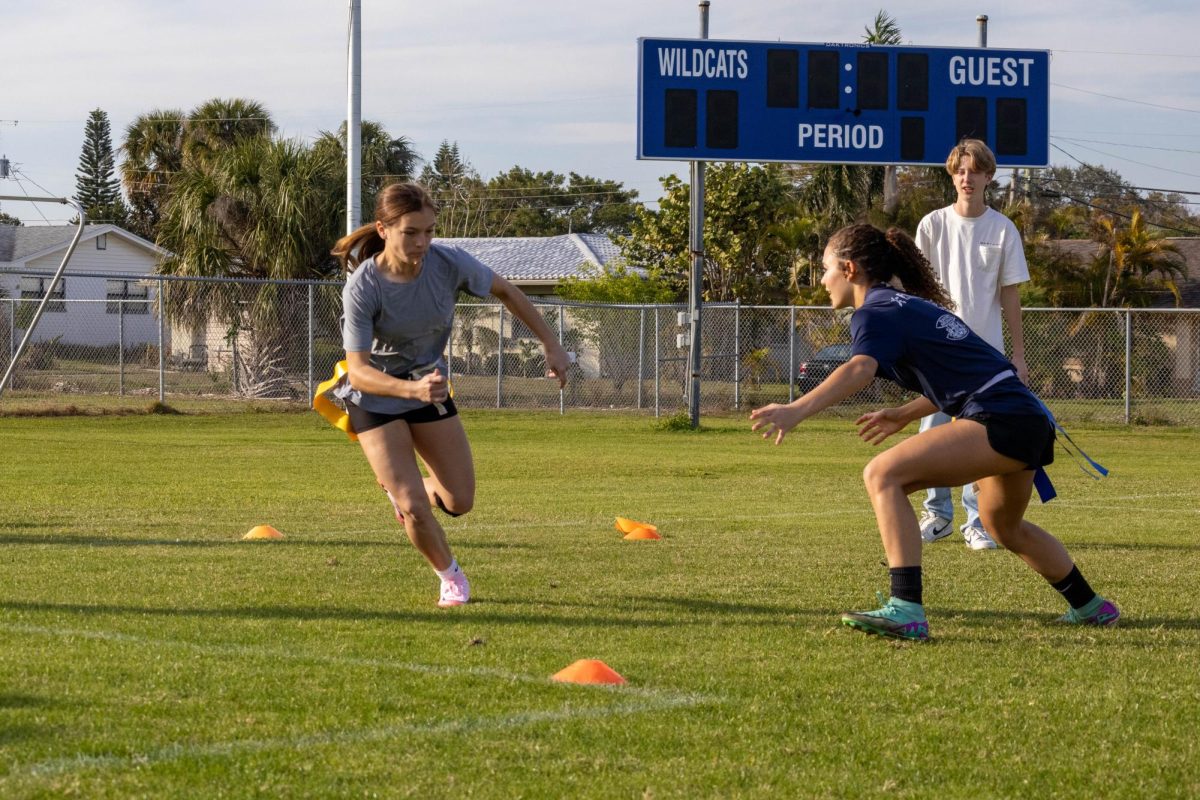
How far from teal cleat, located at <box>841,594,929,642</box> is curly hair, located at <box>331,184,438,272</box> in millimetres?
2485

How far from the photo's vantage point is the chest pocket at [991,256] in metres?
8.91

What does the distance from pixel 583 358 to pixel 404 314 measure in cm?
2329

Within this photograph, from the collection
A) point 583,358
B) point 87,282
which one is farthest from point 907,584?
point 87,282

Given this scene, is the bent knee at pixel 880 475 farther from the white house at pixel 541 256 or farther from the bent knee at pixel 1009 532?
the white house at pixel 541 256

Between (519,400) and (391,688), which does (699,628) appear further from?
(519,400)

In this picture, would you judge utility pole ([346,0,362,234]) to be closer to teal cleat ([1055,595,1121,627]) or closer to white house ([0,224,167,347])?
white house ([0,224,167,347])

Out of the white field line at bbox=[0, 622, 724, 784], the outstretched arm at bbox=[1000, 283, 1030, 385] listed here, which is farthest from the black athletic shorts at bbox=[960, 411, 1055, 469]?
the outstretched arm at bbox=[1000, 283, 1030, 385]

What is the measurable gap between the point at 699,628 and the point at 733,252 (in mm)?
35525

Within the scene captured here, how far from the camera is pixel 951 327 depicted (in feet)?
19.0

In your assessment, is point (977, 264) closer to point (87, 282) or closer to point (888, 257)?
point (888, 257)

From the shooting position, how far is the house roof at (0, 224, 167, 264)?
170 feet

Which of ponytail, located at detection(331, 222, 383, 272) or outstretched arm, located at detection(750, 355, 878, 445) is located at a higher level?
ponytail, located at detection(331, 222, 383, 272)

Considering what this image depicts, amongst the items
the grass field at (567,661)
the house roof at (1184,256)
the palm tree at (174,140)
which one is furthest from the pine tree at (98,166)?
the grass field at (567,661)

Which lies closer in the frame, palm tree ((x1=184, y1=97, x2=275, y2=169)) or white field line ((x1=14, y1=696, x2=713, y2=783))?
white field line ((x1=14, y1=696, x2=713, y2=783))
